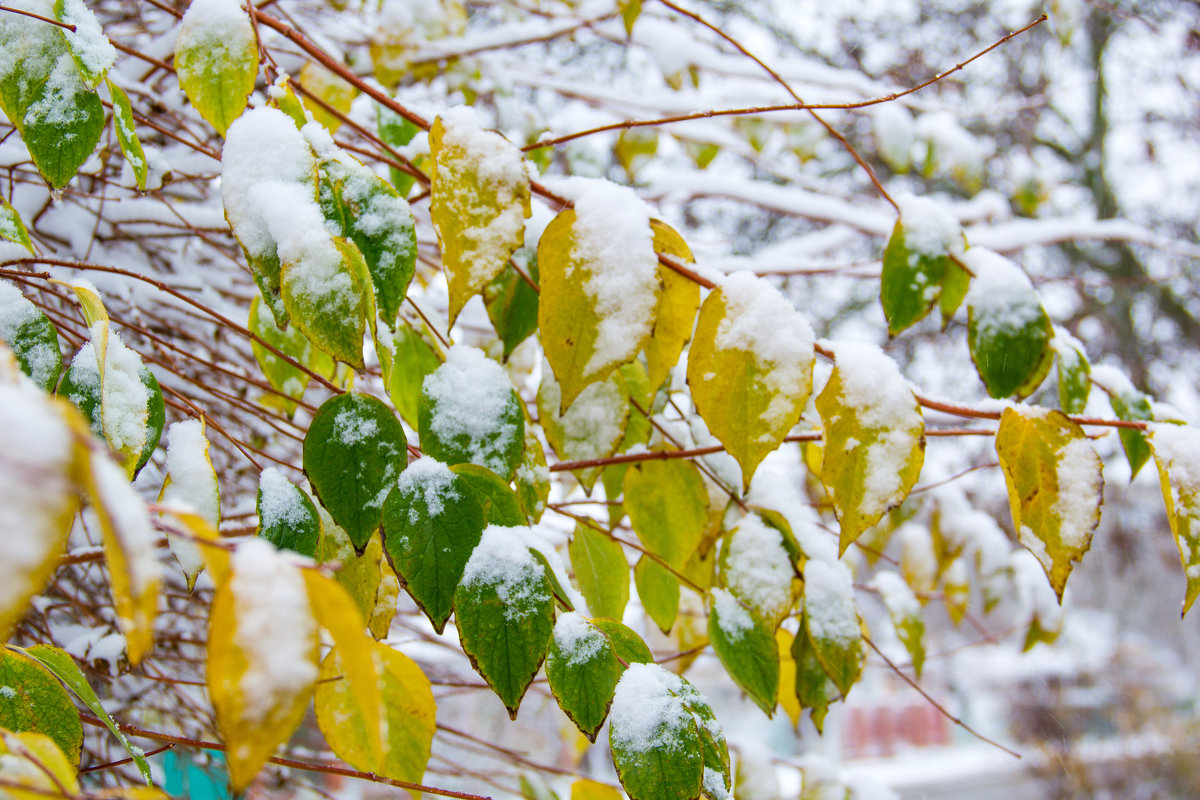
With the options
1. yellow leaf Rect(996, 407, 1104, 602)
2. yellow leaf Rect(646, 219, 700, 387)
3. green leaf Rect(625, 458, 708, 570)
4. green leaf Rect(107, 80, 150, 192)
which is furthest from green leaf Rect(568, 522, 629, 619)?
green leaf Rect(107, 80, 150, 192)

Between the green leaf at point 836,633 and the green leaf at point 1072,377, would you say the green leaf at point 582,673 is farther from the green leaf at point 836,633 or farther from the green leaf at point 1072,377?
the green leaf at point 1072,377

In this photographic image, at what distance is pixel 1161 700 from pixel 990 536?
22.9 ft

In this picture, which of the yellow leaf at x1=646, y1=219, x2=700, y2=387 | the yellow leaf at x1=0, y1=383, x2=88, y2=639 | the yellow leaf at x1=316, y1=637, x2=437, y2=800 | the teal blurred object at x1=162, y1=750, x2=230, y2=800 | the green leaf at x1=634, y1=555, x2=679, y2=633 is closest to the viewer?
the yellow leaf at x1=0, y1=383, x2=88, y2=639

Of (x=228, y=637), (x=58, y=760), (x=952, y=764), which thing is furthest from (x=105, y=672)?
(x=952, y=764)

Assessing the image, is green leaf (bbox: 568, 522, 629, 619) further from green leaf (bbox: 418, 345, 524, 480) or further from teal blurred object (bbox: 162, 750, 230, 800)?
teal blurred object (bbox: 162, 750, 230, 800)

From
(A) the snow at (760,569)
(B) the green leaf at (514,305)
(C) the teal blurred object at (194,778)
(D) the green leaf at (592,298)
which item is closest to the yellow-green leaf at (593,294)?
(D) the green leaf at (592,298)

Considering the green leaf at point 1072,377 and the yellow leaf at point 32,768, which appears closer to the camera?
the yellow leaf at point 32,768

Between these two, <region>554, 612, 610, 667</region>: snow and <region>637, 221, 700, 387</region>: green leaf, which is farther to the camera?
<region>637, 221, 700, 387</region>: green leaf

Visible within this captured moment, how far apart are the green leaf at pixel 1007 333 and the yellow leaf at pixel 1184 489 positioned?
9 centimetres

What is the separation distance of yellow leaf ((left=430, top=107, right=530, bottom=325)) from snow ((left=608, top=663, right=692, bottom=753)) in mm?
206

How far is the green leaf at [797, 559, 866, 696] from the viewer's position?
1.79 ft

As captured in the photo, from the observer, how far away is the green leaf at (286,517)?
40cm

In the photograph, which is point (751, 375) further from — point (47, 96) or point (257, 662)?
point (47, 96)

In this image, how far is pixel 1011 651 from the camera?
10.0 meters
